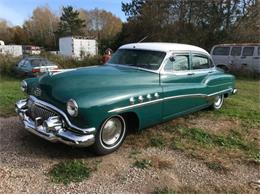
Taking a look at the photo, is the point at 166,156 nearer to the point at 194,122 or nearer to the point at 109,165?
the point at 109,165

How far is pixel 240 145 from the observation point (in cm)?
528

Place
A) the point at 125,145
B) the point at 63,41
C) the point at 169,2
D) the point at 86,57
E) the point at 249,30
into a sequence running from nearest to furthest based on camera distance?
the point at 125,145
the point at 86,57
the point at 249,30
the point at 169,2
the point at 63,41

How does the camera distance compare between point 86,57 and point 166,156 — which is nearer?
point 166,156

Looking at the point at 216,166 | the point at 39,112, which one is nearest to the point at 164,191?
the point at 216,166

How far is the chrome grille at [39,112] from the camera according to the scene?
4524 mm

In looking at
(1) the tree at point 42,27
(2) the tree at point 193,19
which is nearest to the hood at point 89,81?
(2) the tree at point 193,19

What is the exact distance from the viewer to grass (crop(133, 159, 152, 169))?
14.1ft

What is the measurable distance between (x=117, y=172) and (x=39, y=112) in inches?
59.6

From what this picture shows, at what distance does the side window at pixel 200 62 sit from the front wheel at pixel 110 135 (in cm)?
243

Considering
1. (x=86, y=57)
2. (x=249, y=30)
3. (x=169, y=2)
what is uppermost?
(x=169, y=2)

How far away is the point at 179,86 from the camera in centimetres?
583

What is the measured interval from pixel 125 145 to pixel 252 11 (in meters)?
23.5

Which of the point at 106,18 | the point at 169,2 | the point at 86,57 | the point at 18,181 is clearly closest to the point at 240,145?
the point at 18,181

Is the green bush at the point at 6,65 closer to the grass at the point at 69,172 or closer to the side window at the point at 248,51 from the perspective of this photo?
the side window at the point at 248,51
